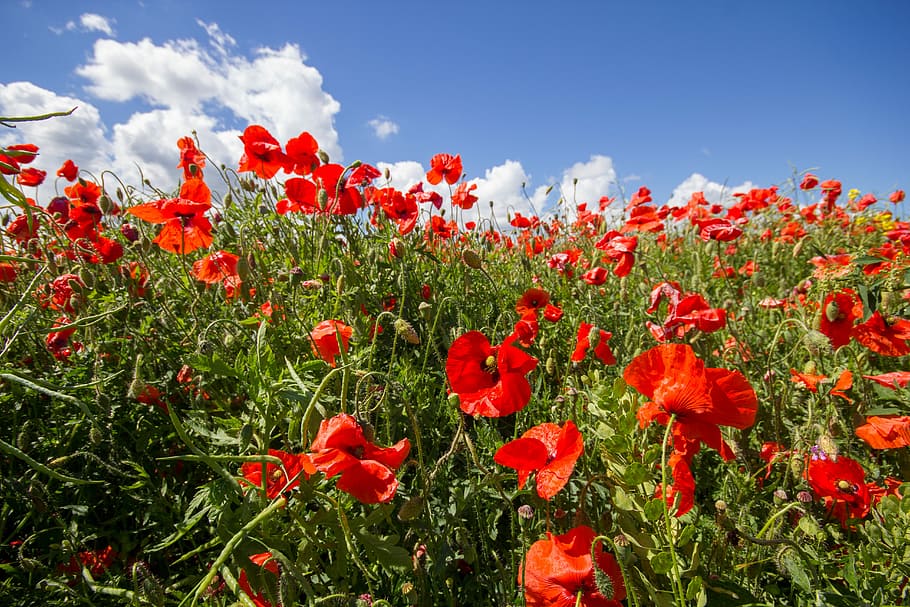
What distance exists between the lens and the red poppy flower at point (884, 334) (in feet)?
4.93

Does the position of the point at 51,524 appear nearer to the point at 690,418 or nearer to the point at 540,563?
the point at 540,563

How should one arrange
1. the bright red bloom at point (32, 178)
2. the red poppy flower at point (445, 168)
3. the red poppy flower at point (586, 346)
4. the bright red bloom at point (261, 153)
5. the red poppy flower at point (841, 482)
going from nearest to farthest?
the red poppy flower at point (841, 482) < the red poppy flower at point (586, 346) < the bright red bloom at point (261, 153) < the bright red bloom at point (32, 178) < the red poppy flower at point (445, 168)

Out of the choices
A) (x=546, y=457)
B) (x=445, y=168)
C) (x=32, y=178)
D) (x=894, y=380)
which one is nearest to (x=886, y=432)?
(x=894, y=380)

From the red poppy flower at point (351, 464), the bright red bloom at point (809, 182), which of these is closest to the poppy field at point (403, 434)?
the red poppy flower at point (351, 464)

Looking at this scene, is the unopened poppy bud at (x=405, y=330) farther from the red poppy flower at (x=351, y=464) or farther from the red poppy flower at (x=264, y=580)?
the red poppy flower at (x=264, y=580)

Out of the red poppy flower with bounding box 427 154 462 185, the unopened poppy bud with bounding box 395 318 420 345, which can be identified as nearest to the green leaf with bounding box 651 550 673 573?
the unopened poppy bud with bounding box 395 318 420 345

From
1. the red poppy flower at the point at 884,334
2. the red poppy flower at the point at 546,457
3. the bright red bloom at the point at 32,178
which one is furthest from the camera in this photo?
the bright red bloom at the point at 32,178

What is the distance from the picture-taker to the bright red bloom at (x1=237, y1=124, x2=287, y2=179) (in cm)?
220

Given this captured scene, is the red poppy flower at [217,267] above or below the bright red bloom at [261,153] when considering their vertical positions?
below

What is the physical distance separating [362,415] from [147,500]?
843 mm

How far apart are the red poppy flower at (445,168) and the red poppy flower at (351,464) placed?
2293mm

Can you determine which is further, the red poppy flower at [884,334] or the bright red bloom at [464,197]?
the bright red bloom at [464,197]

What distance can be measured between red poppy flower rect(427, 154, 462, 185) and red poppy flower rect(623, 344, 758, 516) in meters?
2.17

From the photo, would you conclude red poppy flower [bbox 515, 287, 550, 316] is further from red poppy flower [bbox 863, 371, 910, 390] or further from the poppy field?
red poppy flower [bbox 863, 371, 910, 390]
